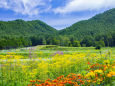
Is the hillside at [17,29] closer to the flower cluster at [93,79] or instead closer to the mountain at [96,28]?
the mountain at [96,28]

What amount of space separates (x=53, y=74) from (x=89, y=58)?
2.81 metres

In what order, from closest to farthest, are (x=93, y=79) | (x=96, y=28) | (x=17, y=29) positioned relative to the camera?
(x=93, y=79), (x=96, y=28), (x=17, y=29)

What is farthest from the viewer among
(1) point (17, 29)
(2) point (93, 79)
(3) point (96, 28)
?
(1) point (17, 29)

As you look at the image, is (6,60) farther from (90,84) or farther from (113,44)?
(113,44)

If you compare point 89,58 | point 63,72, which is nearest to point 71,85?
point 63,72

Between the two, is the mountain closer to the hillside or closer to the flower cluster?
the hillside

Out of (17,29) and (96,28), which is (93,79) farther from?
(17,29)

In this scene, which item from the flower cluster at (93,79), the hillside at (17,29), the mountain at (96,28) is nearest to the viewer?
the flower cluster at (93,79)

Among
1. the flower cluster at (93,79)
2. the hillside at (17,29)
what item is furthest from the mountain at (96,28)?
the flower cluster at (93,79)

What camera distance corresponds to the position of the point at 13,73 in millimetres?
5402

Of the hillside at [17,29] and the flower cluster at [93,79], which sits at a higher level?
the hillside at [17,29]

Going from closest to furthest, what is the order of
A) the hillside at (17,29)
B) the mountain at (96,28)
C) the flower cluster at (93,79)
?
the flower cluster at (93,79)
the mountain at (96,28)
the hillside at (17,29)

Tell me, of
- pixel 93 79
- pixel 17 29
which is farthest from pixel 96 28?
pixel 93 79

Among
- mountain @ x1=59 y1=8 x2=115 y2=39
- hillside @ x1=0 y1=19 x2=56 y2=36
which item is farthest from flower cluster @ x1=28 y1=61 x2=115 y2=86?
hillside @ x1=0 y1=19 x2=56 y2=36
